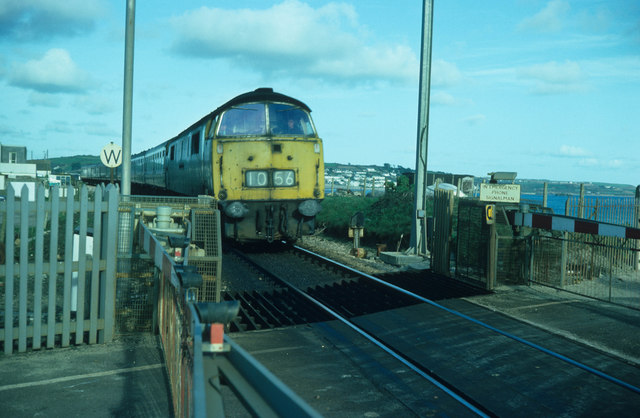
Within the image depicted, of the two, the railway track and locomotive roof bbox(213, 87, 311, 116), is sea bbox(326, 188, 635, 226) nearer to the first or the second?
the railway track

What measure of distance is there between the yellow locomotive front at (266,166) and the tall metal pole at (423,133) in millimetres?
2474

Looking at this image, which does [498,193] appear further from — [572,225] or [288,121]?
[288,121]

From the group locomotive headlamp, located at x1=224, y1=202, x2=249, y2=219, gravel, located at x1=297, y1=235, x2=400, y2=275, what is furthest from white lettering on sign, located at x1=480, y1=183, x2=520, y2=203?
locomotive headlamp, located at x1=224, y1=202, x2=249, y2=219

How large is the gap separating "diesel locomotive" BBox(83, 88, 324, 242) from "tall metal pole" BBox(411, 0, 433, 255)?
2.48 m

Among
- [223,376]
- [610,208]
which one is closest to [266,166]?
[610,208]

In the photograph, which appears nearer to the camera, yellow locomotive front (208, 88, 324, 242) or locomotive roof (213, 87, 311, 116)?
yellow locomotive front (208, 88, 324, 242)

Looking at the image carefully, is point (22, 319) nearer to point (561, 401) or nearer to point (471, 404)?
point (471, 404)

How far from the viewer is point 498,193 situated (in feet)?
34.1

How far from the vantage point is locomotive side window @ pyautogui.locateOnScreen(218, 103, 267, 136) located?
1346 cm

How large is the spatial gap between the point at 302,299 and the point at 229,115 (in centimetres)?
606

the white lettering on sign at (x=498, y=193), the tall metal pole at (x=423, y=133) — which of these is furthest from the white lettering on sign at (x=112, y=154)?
the white lettering on sign at (x=498, y=193)

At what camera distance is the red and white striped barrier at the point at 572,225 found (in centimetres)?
797

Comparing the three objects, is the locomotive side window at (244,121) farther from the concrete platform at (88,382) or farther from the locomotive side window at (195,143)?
the concrete platform at (88,382)

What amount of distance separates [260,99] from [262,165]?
1724 millimetres
